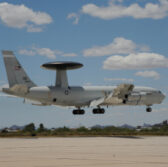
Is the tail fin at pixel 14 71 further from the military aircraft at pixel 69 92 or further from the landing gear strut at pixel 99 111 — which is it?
the landing gear strut at pixel 99 111

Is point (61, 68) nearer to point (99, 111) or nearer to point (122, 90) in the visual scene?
point (99, 111)

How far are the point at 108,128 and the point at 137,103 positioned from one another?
7.54 metres

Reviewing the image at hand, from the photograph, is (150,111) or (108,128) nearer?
(108,128)

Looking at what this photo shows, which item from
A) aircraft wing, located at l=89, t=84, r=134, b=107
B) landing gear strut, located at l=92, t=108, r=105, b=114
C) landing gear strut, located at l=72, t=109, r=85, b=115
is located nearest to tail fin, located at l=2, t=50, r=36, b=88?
landing gear strut, located at l=72, t=109, r=85, b=115

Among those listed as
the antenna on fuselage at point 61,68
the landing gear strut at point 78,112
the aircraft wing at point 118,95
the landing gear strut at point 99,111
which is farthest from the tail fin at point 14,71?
the landing gear strut at point 99,111

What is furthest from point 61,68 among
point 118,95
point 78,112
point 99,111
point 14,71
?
point 118,95

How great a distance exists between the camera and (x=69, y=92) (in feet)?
172

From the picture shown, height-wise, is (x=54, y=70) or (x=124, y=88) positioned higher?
(x=54, y=70)

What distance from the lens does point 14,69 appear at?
47.2 metres

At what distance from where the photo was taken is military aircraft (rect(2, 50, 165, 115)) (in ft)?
155

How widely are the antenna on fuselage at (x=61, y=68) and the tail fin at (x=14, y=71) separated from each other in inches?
242

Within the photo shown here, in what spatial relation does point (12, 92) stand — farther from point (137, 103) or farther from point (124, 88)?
point (137, 103)

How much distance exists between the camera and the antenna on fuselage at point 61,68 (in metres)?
54.2
